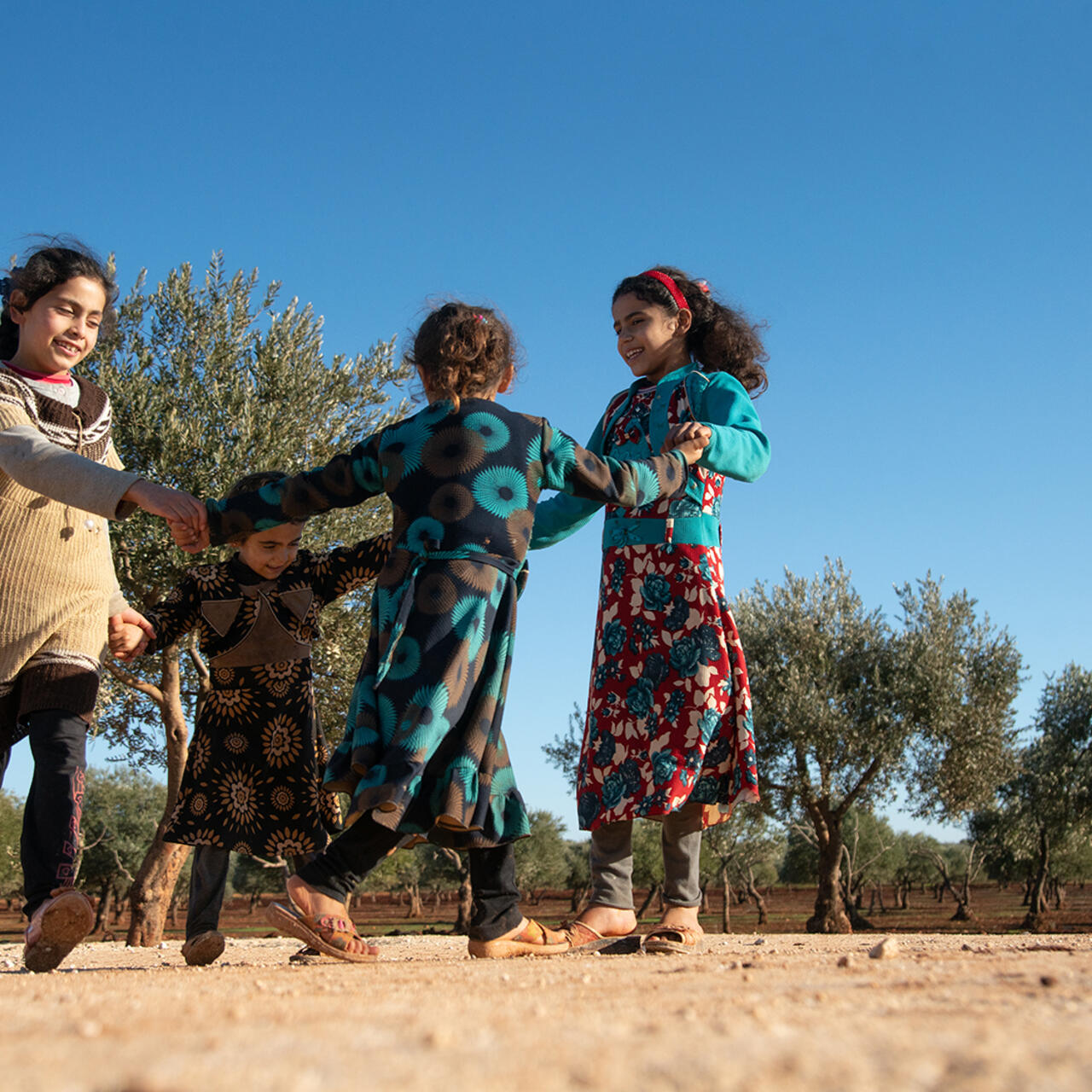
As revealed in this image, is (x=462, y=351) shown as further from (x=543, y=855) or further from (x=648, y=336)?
(x=543, y=855)

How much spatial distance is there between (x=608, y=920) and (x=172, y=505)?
2264 mm

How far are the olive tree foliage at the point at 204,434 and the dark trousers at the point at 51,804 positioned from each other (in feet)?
27.1

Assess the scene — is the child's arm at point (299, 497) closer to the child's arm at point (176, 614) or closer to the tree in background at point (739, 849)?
the child's arm at point (176, 614)

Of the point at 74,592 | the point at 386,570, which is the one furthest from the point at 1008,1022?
the point at 74,592

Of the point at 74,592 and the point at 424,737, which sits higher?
the point at 74,592

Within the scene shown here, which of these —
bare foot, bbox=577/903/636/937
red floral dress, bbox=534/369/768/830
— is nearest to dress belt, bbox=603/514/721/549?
red floral dress, bbox=534/369/768/830

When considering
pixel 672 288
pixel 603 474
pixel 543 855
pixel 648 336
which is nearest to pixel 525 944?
pixel 603 474

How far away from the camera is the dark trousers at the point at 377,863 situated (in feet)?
10.5

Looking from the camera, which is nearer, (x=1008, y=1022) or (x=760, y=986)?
(x=1008, y=1022)

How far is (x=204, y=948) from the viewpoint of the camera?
12.3 ft

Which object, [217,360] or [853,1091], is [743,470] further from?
[217,360]

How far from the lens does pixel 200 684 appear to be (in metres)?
12.9

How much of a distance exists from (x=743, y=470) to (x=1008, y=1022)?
2.93 meters

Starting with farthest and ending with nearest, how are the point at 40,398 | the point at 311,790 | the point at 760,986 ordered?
the point at 311,790, the point at 40,398, the point at 760,986
